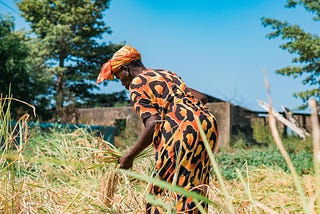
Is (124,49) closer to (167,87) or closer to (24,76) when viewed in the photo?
(167,87)

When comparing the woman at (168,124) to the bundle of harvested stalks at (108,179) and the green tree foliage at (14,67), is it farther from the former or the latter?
the green tree foliage at (14,67)

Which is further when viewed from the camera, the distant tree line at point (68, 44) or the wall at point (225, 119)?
the distant tree line at point (68, 44)

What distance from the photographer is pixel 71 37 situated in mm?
20797

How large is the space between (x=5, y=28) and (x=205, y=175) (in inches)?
446

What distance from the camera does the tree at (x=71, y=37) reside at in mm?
20438

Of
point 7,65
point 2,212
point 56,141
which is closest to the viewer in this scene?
point 2,212

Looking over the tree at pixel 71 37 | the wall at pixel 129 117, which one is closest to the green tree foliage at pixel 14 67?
the wall at pixel 129 117

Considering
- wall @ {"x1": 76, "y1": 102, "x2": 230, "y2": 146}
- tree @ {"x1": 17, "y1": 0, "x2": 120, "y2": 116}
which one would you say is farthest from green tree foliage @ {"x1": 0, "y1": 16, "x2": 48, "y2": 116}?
tree @ {"x1": 17, "y1": 0, "x2": 120, "y2": 116}

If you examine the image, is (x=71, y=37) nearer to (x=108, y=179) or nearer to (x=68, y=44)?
(x=68, y=44)

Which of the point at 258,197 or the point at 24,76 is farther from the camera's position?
the point at 24,76

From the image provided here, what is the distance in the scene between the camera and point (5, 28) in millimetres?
12719

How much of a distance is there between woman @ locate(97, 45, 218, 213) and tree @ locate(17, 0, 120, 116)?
58.0 feet

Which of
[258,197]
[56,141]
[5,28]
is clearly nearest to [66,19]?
[5,28]

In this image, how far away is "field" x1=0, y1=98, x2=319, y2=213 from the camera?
3.26 ft
